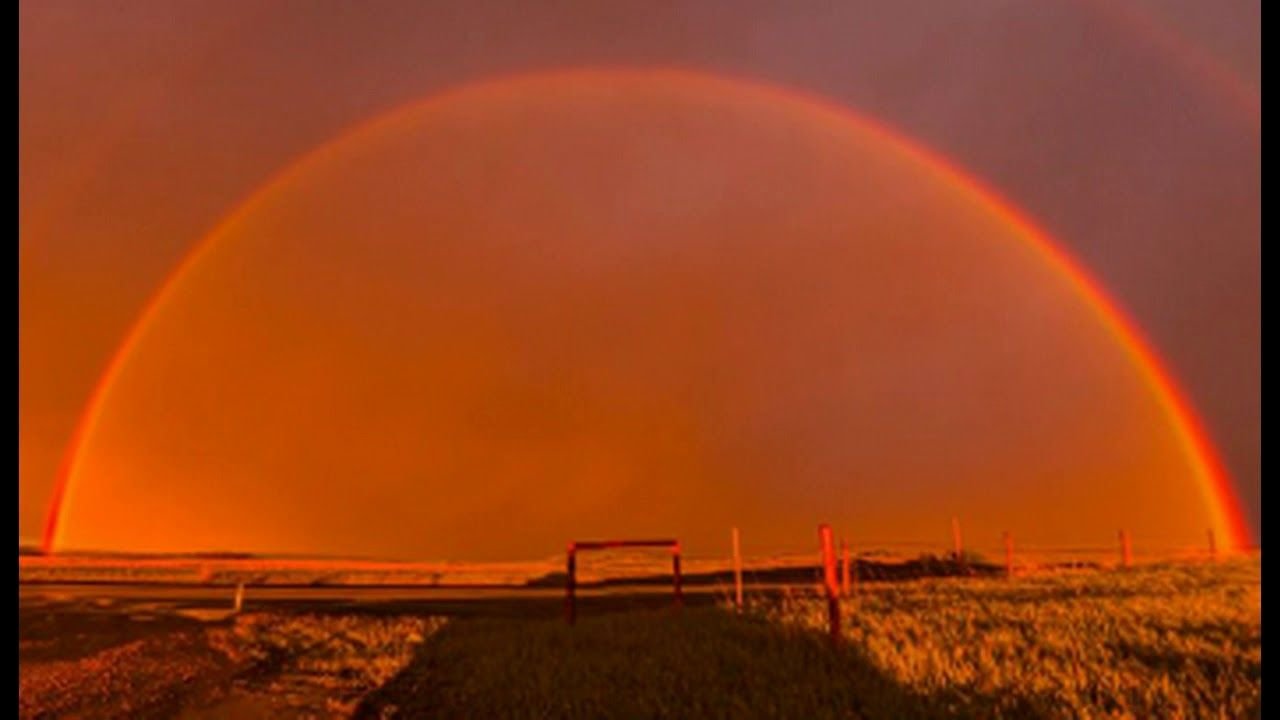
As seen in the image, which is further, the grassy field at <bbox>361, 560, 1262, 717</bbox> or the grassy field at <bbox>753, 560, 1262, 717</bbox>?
the grassy field at <bbox>361, 560, 1262, 717</bbox>

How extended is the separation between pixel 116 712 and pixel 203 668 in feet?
13.1

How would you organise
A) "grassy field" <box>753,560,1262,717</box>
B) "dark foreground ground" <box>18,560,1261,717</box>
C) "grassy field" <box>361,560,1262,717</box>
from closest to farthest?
"grassy field" <box>753,560,1262,717</box>
"grassy field" <box>361,560,1262,717</box>
"dark foreground ground" <box>18,560,1261,717</box>

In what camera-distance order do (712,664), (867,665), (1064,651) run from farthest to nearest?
(1064,651) → (712,664) → (867,665)

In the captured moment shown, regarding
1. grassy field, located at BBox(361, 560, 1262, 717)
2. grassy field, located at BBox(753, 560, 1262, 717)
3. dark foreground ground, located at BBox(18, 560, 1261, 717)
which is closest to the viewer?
grassy field, located at BBox(753, 560, 1262, 717)

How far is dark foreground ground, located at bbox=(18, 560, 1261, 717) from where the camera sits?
9859 millimetres

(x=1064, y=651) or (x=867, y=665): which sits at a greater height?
(x=1064, y=651)

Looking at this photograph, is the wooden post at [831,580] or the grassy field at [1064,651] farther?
the wooden post at [831,580]

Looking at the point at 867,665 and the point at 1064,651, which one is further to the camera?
the point at 1064,651

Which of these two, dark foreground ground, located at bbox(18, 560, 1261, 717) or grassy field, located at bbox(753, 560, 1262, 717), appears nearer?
grassy field, located at bbox(753, 560, 1262, 717)

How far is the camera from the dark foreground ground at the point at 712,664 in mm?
9859

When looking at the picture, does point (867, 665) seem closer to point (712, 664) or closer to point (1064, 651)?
point (712, 664)

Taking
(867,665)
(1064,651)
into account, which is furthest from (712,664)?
(1064,651)

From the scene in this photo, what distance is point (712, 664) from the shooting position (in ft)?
40.3

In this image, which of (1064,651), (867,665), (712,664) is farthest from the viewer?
(1064,651)
